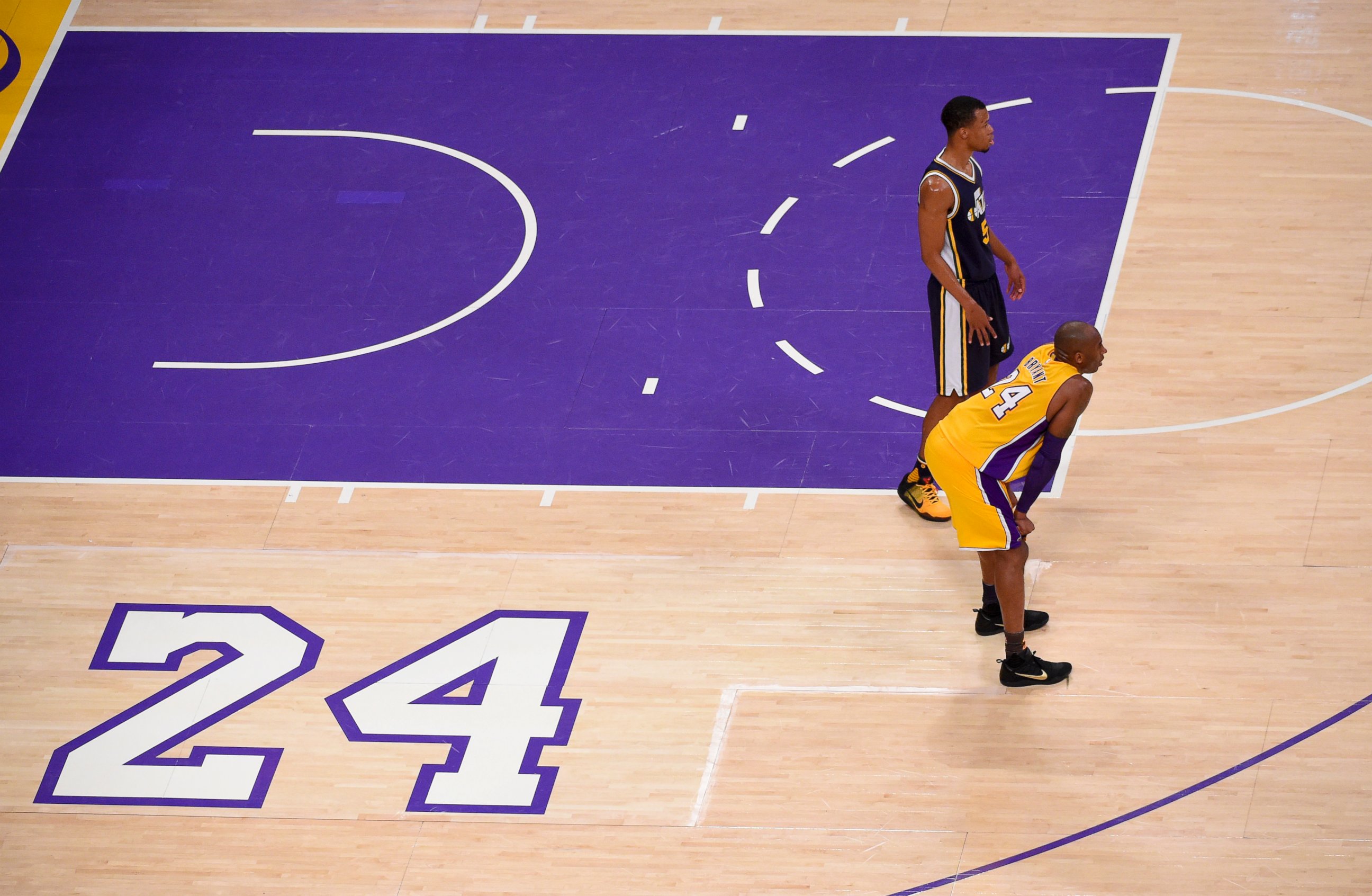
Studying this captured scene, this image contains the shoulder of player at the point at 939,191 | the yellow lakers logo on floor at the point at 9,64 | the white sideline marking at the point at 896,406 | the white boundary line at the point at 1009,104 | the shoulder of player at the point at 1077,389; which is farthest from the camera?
the yellow lakers logo on floor at the point at 9,64

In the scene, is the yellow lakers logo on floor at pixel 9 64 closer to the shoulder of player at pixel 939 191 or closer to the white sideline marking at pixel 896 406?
Answer: the white sideline marking at pixel 896 406

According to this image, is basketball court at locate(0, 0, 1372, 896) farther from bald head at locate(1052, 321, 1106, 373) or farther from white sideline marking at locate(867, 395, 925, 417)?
bald head at locate(1052, 321, 1106, 373)

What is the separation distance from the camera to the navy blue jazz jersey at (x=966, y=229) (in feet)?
26.0

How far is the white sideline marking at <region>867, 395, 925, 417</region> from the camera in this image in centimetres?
914

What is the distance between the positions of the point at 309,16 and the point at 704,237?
14.9ft

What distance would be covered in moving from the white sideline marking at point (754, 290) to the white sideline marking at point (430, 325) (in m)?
1.52

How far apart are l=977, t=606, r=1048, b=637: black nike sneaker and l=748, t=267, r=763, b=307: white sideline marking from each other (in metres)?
2.86

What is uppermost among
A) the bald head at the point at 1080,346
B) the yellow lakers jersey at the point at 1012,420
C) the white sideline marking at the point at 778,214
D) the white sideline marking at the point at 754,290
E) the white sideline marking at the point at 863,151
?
the bald head at the point at 1080,346

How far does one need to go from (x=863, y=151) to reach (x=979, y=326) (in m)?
3.38

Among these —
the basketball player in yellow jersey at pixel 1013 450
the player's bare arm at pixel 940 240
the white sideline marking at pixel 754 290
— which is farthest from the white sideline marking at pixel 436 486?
the white sideline marking at pixel 754 290

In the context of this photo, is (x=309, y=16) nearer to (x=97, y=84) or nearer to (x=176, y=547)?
(x=97, y=84)

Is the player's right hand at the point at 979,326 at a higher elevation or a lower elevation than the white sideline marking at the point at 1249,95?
higher

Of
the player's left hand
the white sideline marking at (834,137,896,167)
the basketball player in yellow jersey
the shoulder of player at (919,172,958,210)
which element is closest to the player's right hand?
the player's left hand

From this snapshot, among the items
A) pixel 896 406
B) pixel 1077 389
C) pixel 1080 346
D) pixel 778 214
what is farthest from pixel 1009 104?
pixel 1077 389
